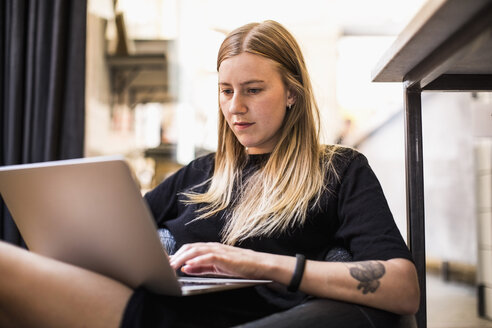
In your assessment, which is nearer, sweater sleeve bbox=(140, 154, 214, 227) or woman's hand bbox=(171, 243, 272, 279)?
woman's hand bbox=(171, 243, 272, 279)

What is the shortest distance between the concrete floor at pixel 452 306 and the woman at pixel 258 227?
0.64m

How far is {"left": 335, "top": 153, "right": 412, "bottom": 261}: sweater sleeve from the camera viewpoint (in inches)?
34.1

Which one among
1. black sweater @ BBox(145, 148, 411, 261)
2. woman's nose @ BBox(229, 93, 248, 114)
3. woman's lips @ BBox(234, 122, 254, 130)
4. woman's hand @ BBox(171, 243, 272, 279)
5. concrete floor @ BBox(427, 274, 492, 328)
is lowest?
concrete floor @ BBox(427, 274, 492, 328)

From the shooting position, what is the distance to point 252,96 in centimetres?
114

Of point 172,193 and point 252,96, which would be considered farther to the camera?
point 172,193

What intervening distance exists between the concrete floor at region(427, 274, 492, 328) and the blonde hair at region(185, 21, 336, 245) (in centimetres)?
65

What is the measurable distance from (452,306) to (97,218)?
6.88 ft

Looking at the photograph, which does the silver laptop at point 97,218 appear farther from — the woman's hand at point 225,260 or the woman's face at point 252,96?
the woman's face at point 252,96

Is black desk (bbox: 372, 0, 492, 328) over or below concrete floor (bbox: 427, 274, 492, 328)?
over

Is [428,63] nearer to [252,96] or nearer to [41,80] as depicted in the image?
[252,96]

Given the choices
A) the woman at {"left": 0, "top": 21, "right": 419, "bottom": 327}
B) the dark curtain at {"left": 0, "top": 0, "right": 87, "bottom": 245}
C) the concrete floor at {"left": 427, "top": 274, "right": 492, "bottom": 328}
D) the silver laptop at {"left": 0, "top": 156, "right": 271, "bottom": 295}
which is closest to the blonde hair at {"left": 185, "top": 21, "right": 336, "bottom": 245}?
the woman at {"left": 0, "top": 21, "right": 419, "bottom": 327}

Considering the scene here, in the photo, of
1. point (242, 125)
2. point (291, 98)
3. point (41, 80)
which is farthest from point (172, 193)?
point (41, 80)

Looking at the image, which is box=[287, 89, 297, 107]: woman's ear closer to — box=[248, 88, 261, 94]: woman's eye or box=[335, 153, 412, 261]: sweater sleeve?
box=[248, 88, 261, 94]: woman's eye

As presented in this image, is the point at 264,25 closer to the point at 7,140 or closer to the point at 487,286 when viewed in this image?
the point at 7,140
